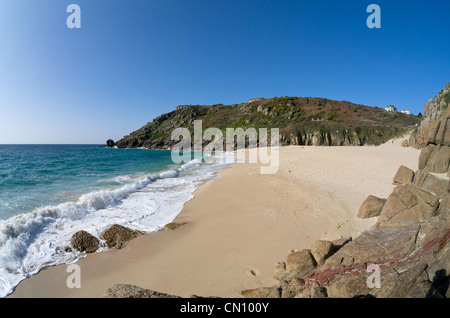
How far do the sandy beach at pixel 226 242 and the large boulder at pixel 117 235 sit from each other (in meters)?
0.32

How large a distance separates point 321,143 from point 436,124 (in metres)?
39.1

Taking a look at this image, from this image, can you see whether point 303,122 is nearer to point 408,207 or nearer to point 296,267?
point 408,207

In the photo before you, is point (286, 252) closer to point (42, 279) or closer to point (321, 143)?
point (42, 279)

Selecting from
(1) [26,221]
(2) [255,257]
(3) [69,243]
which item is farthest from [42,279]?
(2) [255,257]

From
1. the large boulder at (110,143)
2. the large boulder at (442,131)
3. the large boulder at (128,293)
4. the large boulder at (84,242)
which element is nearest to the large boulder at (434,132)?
the large boulder at (442,131)

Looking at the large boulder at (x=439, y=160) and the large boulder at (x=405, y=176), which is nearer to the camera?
the large boulder at (x=439, y=160)

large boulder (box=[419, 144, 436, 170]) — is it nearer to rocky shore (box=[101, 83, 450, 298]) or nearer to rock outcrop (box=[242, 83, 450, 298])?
rocky shore (box=[101, 83, 450, 298])

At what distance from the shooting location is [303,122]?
54750 millimetres

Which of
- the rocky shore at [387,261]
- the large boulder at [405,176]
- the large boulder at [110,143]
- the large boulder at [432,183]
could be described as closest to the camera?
the rocky shore at [387,261]

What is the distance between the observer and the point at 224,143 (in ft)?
201

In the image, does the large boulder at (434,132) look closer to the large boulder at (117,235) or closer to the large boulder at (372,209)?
the large boulder at (372,209)

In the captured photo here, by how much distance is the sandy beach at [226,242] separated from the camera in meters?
5.17

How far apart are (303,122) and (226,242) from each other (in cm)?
5353

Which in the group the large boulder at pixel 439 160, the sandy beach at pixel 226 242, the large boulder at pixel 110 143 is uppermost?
the large boulder at pixel 110 143
